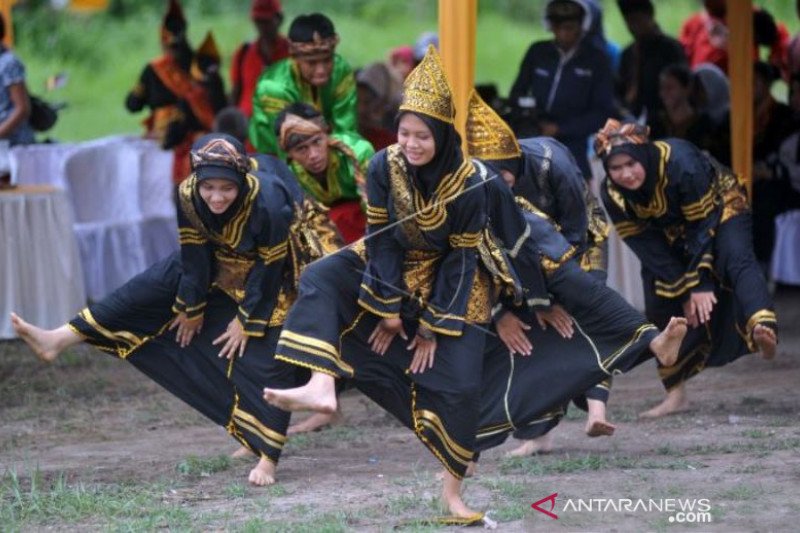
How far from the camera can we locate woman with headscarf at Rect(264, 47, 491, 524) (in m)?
A: 5.27

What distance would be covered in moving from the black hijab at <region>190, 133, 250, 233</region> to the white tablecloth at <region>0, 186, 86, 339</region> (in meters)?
3.75

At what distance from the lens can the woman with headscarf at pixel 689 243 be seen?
A: 6910 mm

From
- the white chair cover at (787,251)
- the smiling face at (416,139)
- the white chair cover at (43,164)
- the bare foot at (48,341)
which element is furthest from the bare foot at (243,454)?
the white chair cover at (787,251)

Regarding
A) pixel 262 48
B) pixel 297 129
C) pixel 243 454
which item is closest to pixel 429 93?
pixel 297 129

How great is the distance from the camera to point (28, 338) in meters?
6.31

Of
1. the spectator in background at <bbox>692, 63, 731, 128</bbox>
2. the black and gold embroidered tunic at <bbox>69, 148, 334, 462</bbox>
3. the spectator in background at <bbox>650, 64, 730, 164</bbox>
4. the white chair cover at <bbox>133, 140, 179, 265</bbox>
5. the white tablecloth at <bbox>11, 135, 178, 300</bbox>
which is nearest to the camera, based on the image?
the black and gold embroidered tunic at <bbox>69, 148, 334, 462</bbox>

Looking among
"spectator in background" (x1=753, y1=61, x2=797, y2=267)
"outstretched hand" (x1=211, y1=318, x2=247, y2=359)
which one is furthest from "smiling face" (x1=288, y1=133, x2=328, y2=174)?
"spectator in background" (x1=753, y1=61, x2=797, y2=267)

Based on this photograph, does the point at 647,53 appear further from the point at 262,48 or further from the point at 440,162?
the point at 440,162

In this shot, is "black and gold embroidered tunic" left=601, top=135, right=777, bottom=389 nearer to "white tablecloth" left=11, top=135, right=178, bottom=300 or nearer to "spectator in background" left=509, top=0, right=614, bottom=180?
"spectator in background" left=509, top=0, right=614, bottom=180

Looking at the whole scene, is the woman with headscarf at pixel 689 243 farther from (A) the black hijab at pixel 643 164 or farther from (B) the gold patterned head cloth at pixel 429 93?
(B) the gold patterned head cloth at pixel 429 93

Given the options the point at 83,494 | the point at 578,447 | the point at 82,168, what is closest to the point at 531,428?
the point at 578,447

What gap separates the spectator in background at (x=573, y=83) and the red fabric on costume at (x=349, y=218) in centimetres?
219

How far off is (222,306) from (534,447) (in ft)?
4.51

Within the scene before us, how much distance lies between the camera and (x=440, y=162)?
5.31 m
